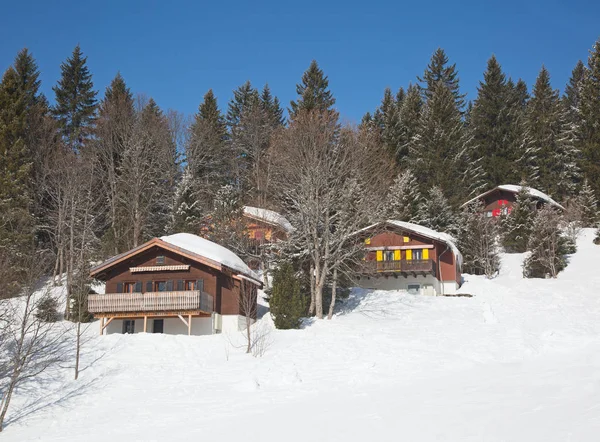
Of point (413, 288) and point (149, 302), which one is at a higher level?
point (413, 288)

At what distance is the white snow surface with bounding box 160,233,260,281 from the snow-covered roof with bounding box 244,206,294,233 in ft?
17.7

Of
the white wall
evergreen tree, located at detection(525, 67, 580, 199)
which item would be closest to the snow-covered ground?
the white wall

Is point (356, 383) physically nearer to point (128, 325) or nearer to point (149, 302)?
point (149, 302)

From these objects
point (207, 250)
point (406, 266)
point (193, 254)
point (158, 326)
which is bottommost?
point (158, 326)

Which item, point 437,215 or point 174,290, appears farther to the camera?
point 437,215

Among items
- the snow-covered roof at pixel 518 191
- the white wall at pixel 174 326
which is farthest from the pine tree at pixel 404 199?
the white wall at pixel 174 326

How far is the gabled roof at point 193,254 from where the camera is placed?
109 ft

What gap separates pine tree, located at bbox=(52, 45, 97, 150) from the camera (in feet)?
186

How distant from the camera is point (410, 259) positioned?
4556 cm

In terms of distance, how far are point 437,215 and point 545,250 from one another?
1018 centimetres

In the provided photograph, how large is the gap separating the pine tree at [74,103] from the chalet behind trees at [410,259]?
96.9ft

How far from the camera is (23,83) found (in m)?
53.0

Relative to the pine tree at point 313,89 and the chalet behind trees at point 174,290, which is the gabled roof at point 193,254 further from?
the pine tree at point 313,89

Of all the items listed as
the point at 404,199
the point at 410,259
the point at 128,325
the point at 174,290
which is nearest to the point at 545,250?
the point at 410,259
